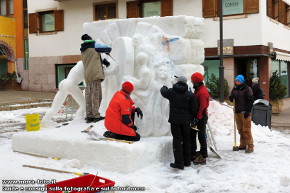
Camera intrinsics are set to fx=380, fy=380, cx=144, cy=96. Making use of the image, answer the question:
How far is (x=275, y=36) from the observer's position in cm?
1747

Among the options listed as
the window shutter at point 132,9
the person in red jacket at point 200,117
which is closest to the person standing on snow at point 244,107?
the person in red jacket at point 200,117

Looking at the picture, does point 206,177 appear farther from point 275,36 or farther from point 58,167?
point 275,36

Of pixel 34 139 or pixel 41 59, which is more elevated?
pixel 41 59

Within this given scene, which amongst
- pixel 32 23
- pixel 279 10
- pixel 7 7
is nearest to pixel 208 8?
pixel 279 10

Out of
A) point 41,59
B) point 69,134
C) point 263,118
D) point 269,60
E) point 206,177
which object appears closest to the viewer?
point 206,177

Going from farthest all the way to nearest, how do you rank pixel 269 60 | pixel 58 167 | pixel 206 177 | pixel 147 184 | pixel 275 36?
pixel 275 36 < pixel 269 60 < pixel 58 167 < pixel 206 177 < pixel 147 184

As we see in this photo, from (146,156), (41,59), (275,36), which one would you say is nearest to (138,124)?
(146,156)

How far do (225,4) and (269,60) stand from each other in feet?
10.0

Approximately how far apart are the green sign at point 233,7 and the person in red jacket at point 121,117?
1125 cm

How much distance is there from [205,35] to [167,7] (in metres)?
2.47

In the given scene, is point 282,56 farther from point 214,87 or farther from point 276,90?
point 214,87

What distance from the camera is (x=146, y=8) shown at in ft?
61.1

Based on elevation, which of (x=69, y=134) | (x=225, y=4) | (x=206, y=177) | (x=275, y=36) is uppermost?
(x=225, y=4)

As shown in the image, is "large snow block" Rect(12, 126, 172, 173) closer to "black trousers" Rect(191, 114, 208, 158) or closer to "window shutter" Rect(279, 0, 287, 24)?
"black trousers" Rect(191, 114, 208, 158)
